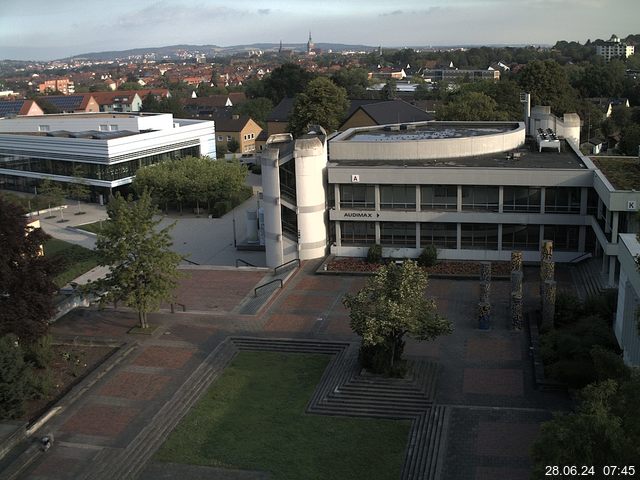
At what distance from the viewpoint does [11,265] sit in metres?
26.4

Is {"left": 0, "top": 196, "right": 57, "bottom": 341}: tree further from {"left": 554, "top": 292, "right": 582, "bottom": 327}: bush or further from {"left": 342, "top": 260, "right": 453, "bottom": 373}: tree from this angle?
{"left": 554, "top": 292, "right": 582, "bottom": 327}: bush

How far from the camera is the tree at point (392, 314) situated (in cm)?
2409

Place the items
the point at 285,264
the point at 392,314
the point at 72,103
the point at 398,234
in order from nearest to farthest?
the point at 392,314 < the point at 285,264 < the point at 398,234 < the point at 72,103

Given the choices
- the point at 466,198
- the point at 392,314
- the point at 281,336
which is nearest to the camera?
the point at 392,314

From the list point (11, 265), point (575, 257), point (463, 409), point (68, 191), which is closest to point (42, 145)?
point (68, 191)

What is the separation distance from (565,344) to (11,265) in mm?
19913

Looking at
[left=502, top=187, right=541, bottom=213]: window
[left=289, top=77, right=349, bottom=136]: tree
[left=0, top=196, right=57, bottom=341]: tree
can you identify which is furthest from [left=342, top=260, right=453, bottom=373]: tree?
[left=289, top=77, right=349, bottom=136]: tree

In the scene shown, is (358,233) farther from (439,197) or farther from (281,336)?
(281,336)

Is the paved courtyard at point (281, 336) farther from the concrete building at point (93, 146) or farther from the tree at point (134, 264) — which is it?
the concrete building at point (93, 146)

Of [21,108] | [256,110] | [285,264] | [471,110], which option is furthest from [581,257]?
[21,108]

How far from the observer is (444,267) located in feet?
122

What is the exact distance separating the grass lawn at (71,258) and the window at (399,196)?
52.5 ft

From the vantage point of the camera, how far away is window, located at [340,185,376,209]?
39197 millimetres

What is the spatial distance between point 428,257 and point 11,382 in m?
21.8
